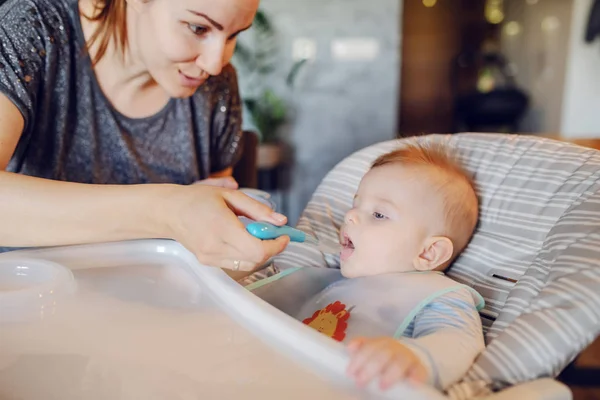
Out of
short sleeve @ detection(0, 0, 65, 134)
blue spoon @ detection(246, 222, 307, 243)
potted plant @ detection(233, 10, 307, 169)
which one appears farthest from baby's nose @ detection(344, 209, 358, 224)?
potted plant @ detection(233, 10, 307, 169)

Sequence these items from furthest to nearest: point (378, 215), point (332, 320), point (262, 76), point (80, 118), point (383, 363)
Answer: point (262, 76), point (80, 118), point (378, 215), point (332, 320), point (383, 363)

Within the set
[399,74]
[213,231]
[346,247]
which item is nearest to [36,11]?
[213,231]

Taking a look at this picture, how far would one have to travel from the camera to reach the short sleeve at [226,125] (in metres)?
1.28

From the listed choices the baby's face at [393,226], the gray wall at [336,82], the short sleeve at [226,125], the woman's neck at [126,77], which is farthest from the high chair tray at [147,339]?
the gray wall at [336,82]

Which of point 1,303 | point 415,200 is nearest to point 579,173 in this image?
point 415,200

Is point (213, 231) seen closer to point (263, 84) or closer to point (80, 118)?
point (80, 118)

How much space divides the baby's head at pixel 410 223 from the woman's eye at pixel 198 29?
392 mm

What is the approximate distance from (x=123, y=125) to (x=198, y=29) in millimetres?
333

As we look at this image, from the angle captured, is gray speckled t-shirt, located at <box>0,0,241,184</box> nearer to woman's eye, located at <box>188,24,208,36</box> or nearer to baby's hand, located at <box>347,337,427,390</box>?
woman's eye, located at <box>188,24,208,36</box>

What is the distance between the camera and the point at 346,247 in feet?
3.16

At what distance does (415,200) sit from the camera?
0.93m

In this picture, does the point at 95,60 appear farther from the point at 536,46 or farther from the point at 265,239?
the point at 536,46

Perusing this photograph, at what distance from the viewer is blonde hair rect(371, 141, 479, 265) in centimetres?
93

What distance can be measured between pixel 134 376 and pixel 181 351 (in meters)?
0.07
